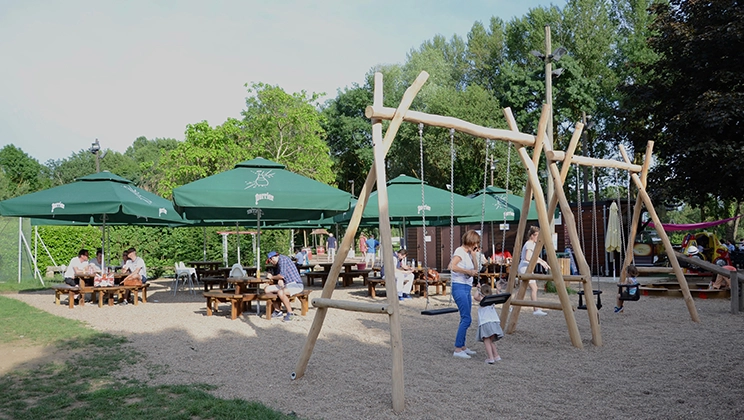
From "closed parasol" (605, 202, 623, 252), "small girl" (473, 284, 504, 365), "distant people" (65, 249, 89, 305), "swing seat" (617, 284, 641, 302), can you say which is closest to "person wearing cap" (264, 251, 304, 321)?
"small girl" (473, 284, 504, 365)

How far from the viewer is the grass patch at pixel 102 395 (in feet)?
15.9

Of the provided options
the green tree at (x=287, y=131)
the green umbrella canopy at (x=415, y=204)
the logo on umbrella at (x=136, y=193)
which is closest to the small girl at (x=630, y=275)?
the green umbrella canopy at (x=415, y=204)

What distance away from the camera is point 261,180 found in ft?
33.7

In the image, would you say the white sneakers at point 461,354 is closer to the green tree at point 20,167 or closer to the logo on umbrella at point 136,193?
the logo on umbrella at point 136,193

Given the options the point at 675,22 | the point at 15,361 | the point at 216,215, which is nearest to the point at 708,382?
the point at 15,361

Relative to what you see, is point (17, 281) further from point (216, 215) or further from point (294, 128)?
point (294, 128)

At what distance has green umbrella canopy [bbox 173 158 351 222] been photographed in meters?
9.55

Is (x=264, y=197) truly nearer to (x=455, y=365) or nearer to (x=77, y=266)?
(x=455, y=365)

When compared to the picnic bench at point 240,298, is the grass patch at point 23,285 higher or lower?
lower

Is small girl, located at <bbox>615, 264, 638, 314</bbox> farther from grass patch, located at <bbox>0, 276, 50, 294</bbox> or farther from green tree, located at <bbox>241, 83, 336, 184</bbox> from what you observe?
green tree, located at <bbox>241, 83, 336, 184</bbox>

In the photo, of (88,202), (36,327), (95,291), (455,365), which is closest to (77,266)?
(95,291)

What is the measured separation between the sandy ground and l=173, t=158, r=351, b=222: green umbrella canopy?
195cm

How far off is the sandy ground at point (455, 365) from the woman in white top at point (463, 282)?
22cm

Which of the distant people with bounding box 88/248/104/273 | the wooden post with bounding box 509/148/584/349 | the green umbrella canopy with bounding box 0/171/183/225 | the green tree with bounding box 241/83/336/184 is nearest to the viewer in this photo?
the wooden post with bounding box 509/148/584/349
